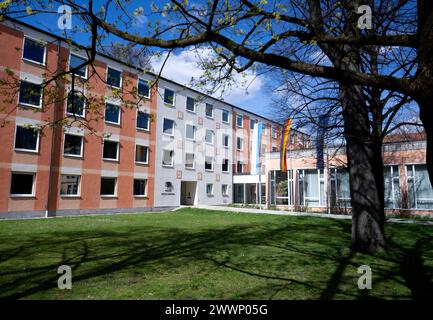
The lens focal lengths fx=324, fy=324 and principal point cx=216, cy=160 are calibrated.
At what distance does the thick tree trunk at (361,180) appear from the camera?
366 inches

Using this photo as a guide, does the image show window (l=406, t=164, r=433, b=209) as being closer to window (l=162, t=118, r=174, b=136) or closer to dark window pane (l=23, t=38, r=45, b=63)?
window (l=162, t=118, r=174, b=136)

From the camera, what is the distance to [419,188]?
23531 millimetres

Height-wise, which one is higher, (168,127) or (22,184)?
(168,127)

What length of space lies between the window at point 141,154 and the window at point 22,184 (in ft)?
29.9

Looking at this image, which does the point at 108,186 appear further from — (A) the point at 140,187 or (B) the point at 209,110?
(B) the point at 209,110

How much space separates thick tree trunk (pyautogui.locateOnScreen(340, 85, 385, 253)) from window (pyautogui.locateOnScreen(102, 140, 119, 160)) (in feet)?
68.7

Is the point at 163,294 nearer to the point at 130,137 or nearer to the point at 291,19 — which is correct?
the point at 291,19

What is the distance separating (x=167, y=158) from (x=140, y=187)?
14.4 feet

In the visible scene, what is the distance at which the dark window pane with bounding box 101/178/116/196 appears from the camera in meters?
26.3

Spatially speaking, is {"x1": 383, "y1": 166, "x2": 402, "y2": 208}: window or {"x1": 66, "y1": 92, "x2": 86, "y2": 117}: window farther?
{"x1": 383, "y1": 166, "x2": 402, "y2": 208}: window

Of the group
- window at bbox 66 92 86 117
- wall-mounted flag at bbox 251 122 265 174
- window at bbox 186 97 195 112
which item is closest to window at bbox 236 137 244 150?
window at bbox 186 97 195 112

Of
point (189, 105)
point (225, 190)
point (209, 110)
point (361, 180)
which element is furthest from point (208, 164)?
point (361, 180)
